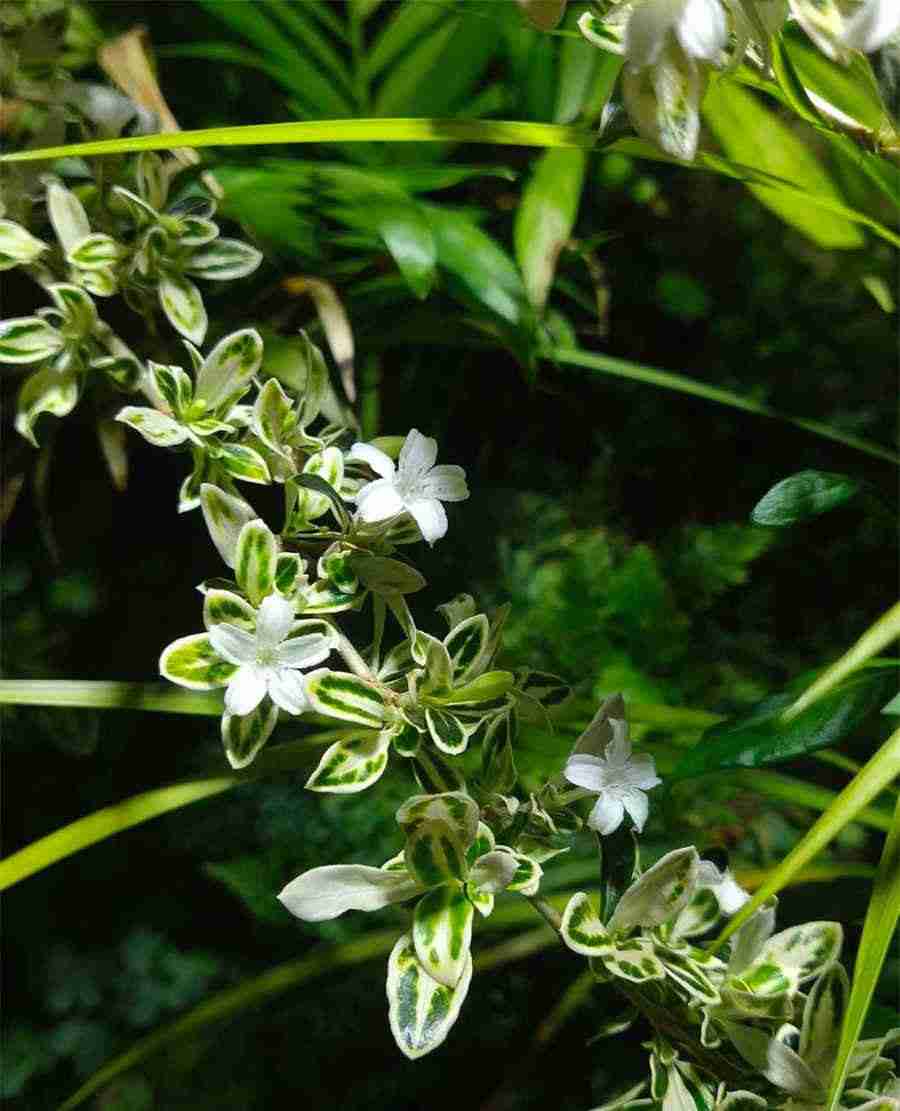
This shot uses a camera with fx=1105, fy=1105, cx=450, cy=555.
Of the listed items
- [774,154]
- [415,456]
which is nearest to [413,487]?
[415,456]

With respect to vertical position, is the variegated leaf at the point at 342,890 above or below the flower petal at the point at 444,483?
below

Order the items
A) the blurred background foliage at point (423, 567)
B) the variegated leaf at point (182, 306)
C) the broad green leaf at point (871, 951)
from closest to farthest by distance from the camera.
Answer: the broad green leaf at point (871, 951) → the variegated leaf at point (182, 306) → the blurred background foliage at point (423, 567)

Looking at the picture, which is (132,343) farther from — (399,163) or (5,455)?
(399,163)

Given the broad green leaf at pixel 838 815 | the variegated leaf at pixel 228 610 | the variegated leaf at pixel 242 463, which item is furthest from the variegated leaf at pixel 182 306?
the broad green leaf at pixel 838 815

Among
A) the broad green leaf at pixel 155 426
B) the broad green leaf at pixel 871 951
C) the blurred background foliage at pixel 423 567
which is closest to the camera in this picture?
the broad green leaf at pixel 871 951

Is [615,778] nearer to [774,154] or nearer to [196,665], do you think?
[196,665]

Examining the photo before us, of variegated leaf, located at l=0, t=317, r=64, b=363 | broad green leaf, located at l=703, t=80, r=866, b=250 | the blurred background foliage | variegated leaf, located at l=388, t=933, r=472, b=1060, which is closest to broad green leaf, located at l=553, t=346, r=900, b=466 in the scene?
the blurred background foliage

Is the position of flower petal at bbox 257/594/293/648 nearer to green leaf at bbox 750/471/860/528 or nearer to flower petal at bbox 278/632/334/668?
flower petal at bbox 278/632/334/668

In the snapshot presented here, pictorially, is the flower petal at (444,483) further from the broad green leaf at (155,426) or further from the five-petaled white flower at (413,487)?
the broad green leaf at (155,426)
